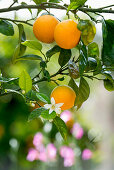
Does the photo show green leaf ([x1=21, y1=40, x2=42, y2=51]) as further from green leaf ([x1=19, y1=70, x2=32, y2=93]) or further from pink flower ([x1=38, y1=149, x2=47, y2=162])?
pink flower ([x1=38, y1=149, x2=47, y2=162])

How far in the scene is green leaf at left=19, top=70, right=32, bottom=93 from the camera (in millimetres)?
471

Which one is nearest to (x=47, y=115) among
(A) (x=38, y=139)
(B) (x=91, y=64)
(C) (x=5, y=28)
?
(B) (x=91, y=64)

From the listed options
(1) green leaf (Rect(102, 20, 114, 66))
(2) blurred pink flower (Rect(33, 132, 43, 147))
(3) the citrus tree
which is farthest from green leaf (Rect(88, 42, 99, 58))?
(2) blurred pink flower (Rect(33, 132, 43, 147))

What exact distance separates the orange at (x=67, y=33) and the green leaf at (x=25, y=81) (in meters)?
0.08

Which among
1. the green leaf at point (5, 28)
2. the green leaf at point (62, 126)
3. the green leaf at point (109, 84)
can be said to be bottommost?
the green leaf at point (62, 126)

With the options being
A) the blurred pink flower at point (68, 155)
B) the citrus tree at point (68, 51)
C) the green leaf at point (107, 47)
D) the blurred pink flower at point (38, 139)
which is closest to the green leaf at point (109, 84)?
the citrus tree at point (68, 51)

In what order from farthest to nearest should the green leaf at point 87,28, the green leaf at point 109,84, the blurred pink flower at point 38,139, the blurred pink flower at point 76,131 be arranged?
the blurred pink flower at point 76,131, the blurred pink flower at point 38,139, the green leaf at point 109,84, the green leaf at point 87,28

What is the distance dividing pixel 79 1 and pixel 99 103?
362 centimetres

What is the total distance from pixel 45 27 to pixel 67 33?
52mm

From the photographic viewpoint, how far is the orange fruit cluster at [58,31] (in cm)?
46

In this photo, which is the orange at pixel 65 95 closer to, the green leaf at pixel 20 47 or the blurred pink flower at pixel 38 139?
the green leaf at pixel 20 47

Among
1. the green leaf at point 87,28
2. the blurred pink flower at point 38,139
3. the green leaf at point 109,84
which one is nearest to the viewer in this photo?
the green leaf at point 87,28

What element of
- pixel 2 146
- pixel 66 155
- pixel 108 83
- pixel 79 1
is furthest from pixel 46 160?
pixel 79 1

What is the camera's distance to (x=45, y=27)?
488 mm
